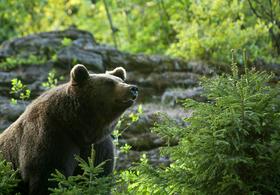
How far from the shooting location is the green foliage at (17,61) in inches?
457

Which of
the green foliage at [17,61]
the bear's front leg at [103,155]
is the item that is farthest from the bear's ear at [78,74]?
the green foliage at [17,61]

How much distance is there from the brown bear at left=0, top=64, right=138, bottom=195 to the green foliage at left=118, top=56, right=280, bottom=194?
1305mm

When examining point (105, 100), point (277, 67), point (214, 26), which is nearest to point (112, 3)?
point (214, 26)

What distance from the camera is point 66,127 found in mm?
5715

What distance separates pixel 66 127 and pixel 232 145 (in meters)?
2.21

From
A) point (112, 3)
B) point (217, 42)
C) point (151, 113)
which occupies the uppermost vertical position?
point (112, 3)

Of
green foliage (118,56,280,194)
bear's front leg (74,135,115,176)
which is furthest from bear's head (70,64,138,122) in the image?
green foliage (118,56,280,194)

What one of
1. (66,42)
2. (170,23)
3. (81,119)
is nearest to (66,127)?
(81,119)

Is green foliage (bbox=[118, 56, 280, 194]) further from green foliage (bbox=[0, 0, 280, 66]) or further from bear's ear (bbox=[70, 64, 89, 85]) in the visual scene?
green foliage (bbox=[0, 0, 280, 66])

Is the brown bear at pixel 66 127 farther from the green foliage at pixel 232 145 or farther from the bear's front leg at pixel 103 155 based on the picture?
the green foliage at pixel 232 145

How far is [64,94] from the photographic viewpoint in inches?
233

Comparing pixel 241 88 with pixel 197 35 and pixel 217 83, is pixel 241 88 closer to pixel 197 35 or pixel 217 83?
pixel 217 83

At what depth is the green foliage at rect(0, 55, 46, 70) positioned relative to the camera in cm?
1161

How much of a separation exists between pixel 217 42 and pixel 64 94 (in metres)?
6.86
